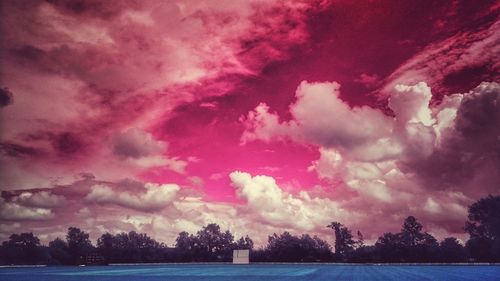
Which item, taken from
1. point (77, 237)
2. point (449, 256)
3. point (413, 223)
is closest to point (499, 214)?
point (413, 223)

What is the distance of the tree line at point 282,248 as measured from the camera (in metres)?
98.8

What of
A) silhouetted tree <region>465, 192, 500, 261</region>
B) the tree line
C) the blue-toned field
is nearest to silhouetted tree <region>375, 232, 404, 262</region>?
the tree line

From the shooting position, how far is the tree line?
98.8 metres

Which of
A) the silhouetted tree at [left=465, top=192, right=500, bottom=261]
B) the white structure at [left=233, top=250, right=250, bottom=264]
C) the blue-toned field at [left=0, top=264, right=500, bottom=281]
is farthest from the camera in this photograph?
the silhouetted tree at [left=465, top=192, right=500, bottom=261]

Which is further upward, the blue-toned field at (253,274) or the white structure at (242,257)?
the white structure at (242,257)

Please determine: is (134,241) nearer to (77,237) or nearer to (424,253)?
(77,237)

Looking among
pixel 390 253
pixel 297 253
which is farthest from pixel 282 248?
pixel 390 253

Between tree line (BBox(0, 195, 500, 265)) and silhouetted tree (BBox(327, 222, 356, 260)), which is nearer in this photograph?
tree line (BBox(0, 195, 500, 265))

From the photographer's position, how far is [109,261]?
10594 cm

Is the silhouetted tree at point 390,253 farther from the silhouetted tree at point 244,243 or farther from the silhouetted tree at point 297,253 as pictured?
the silhouetted tree at point 244,243

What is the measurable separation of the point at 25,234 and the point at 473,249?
144 meters

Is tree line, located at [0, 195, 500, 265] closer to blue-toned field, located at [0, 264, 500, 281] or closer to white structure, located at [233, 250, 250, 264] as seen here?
white structure, located at [233, 250, 250, 264]

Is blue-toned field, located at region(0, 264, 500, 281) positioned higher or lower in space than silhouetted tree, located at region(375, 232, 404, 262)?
lower

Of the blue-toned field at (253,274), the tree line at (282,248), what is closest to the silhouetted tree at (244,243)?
the tree line at (282,248)
